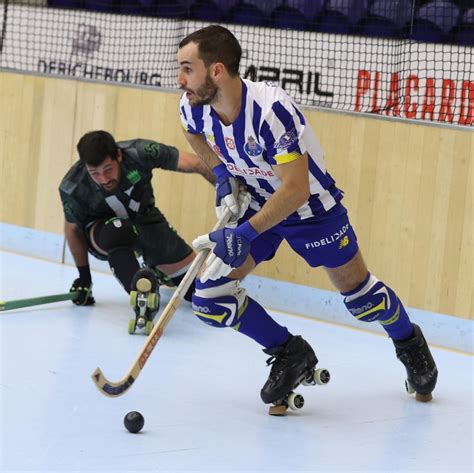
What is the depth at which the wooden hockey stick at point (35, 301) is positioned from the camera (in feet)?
16.2

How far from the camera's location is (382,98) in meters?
5.97

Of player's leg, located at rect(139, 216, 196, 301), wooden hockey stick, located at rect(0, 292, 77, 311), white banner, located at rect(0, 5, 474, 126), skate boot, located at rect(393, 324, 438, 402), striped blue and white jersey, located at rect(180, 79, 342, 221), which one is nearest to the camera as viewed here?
striped blue and white jersey, located at rect(180, 79, 342, 221)

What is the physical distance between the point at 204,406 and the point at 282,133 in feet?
3.58

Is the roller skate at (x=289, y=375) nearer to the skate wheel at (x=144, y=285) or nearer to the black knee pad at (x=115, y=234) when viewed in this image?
the skate wheel at (x=144, y=285)

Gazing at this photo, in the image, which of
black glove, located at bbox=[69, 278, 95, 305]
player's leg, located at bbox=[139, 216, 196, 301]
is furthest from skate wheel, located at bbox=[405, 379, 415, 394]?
black glove, located at bbox=[69, 278, 95, 305]

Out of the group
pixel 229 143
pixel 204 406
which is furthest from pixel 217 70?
pixel 204 406

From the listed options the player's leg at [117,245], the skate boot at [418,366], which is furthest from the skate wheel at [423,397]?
the player's leg at [117,245]

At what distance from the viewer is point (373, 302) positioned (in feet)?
12.7

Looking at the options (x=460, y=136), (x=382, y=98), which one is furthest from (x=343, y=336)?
(x=382, y=98)

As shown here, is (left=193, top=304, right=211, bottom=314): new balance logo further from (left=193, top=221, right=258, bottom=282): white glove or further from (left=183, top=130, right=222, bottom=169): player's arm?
(left=183, top=130, right=222, bottom=169): player's arm

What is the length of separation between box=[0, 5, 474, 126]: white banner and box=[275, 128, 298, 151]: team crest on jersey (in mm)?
2265

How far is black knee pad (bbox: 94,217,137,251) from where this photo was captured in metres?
5.18

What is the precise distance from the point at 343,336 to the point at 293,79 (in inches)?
76.5

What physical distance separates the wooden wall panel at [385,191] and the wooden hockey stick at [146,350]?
180 cm
